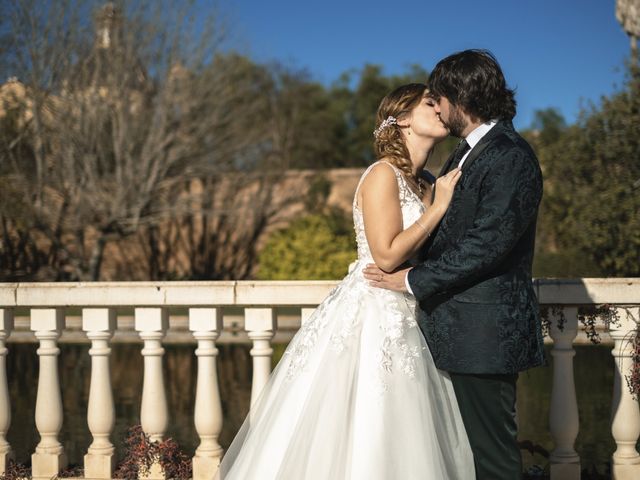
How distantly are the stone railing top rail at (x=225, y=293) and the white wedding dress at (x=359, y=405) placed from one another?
39cm

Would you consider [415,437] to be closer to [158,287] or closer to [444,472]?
[444,472]

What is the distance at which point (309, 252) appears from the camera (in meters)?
15.0

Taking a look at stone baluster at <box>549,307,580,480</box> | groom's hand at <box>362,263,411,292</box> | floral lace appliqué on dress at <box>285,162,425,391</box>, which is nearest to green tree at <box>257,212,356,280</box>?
stone baluster at <box>549,307,580,480</box>

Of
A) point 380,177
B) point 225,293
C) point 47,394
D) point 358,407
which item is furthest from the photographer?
point 47,394

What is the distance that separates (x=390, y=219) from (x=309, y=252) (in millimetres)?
12475

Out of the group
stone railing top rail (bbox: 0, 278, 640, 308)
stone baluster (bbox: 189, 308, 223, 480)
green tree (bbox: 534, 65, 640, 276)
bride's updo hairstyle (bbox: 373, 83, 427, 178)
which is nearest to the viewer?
bride's updo hairstyle (bbox: 373, 83, 427, 178)

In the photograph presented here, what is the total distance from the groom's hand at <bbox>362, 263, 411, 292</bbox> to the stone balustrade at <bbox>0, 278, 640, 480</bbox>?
0.50 metres

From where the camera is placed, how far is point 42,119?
49.0ft

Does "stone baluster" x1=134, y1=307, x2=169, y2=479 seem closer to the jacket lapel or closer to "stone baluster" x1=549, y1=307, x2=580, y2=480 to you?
the jacket lapel

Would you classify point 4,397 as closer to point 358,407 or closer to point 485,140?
point 358,407

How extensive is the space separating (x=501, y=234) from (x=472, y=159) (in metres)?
0.28

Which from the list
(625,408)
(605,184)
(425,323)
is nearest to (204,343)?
(425,323)

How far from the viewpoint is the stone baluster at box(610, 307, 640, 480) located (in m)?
2.98

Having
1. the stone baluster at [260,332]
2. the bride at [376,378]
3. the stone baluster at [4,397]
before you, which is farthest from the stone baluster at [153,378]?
the stone baluster at [4,397]
